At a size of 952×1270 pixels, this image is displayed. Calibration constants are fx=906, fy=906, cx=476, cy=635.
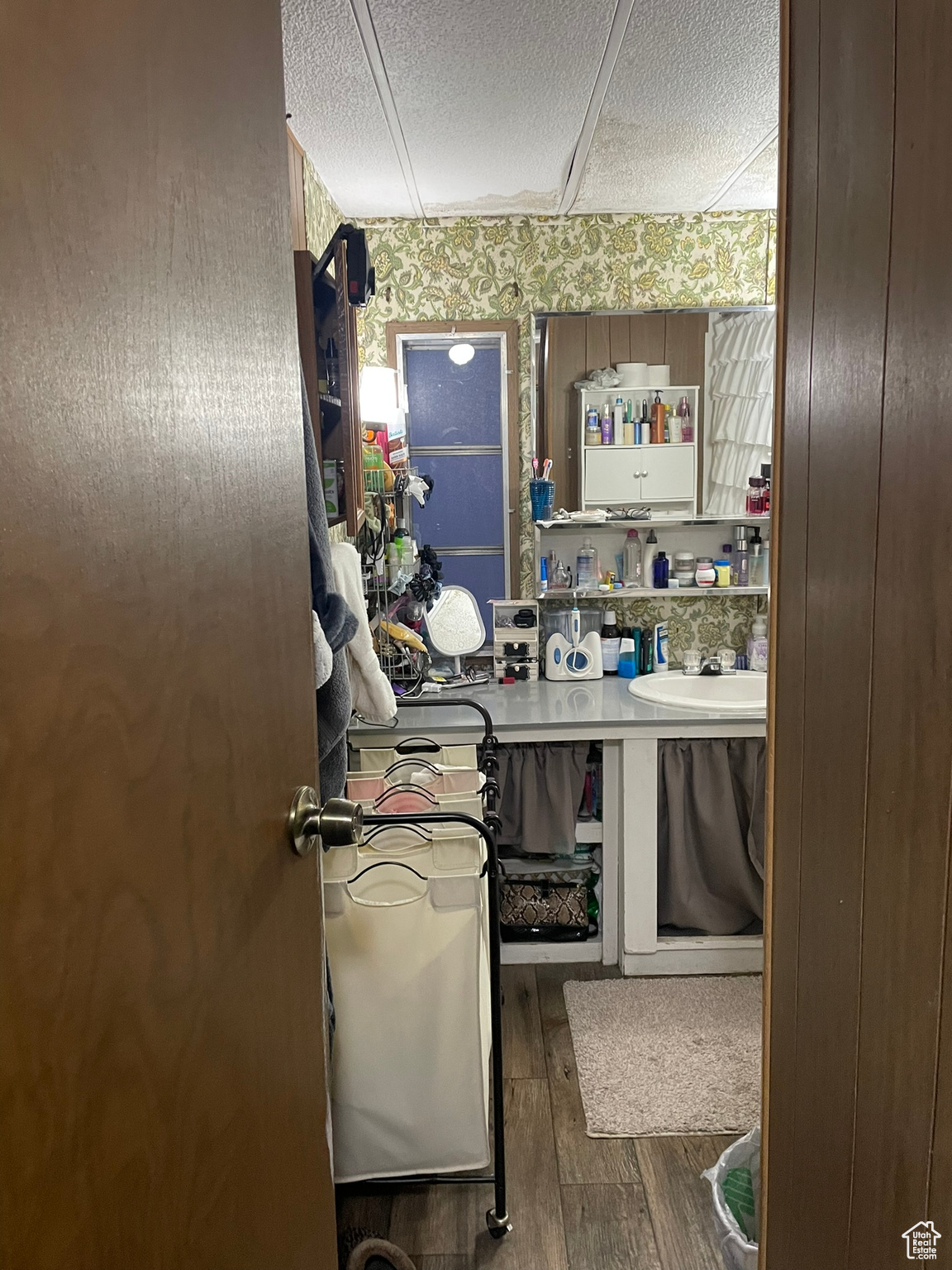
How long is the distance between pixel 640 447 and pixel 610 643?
65cm

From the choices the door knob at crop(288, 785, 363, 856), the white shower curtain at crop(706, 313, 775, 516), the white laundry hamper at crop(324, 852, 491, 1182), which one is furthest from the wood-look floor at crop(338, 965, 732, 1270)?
the white shower curtain at crop(706, 313, 775, 516)

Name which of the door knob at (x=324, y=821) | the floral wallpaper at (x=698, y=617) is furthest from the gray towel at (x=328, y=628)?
A: the floral wallpaper at (x=698, y=617)

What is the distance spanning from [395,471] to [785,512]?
186cm

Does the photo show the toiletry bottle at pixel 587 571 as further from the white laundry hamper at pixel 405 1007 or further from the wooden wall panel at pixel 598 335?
the white laundry hamper at pixel 405 1007

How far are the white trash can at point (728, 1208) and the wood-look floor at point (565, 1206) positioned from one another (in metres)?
0.15

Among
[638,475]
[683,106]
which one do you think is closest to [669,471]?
[638,475]

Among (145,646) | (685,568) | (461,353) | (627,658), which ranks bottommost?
(627,658)

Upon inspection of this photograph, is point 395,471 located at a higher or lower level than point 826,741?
higher

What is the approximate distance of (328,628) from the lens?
58.7 inches

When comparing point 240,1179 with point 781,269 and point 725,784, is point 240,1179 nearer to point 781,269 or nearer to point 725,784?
point 781,269

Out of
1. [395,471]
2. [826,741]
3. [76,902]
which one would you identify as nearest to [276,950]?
[76,902]

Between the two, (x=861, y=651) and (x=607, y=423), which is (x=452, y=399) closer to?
(x=607, y=423)

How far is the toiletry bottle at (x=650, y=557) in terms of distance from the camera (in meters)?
3.01

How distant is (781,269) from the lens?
1119mm
